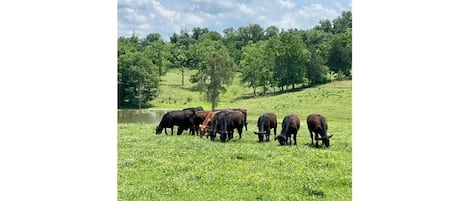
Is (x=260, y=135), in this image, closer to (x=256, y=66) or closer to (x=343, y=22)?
(x=256, y=66)

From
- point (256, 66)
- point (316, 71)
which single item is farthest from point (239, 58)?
point (316, 71)

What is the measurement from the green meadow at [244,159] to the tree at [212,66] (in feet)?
0.51

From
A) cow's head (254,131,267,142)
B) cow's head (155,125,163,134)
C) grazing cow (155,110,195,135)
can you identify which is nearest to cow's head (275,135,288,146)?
cow's head (254,131,267,142)

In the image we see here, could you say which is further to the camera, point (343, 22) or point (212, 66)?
point (212, 66)

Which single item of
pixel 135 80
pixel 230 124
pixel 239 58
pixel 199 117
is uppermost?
pixel 239 58

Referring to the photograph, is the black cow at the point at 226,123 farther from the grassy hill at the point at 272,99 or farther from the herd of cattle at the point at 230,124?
the grassy hill at the point at 272,99

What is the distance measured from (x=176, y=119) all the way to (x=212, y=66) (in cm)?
122

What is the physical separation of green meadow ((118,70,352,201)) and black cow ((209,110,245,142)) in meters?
0.16

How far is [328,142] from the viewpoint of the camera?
936 cm

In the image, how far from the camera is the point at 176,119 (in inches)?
408

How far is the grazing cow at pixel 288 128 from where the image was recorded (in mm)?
9586
